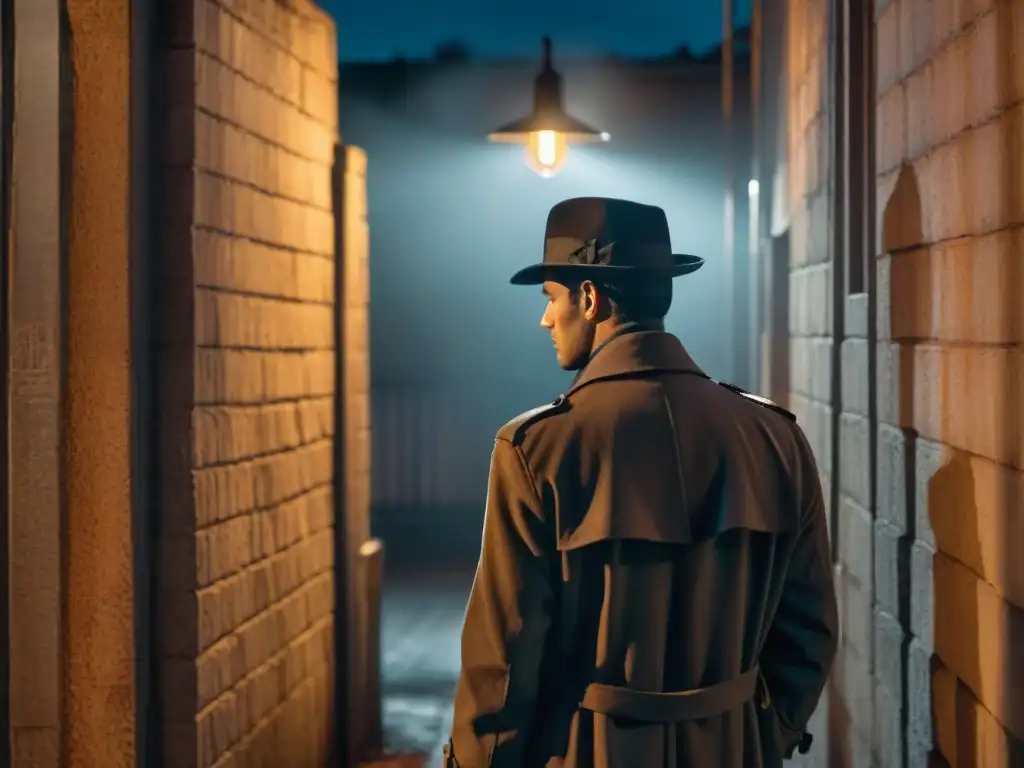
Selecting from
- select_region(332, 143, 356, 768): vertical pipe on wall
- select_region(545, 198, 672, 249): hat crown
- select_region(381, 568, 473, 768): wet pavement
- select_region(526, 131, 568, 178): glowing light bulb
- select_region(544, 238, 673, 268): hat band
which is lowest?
select_region(381, 568, 473, 768): wet pavement

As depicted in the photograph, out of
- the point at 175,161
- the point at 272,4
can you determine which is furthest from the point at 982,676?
the point at 272,4

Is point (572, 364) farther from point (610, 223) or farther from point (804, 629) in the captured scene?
point (804, 629)

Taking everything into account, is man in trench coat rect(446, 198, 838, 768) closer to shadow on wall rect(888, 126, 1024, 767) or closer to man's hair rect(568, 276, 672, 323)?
man's hair rect(568, 276, 672, 323)

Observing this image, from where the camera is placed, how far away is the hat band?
2.88 metres

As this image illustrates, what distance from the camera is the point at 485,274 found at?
14.9 m

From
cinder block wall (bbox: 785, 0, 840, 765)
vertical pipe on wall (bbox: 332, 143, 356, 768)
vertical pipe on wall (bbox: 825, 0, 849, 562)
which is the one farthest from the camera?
vertical pipe on wall (bbox: 332, 143, 356, 768)

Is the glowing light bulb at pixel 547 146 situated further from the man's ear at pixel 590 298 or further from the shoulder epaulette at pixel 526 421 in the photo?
the shoulder epaulette at pixel 526 421

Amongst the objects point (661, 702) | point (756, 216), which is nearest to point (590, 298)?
point (661, 702)

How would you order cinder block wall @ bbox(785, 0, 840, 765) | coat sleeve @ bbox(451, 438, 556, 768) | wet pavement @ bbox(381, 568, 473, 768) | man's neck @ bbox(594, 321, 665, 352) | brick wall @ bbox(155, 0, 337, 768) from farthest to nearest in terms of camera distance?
wet pavement @ bbox(381, 568, 473, 768) < cinder block wall @ bbox(785, 0, 840, 765) < brick wall @ bbox(155, 0, 337, 768) < man's neck @ bbox(594, 321, 665, 352) < coat sleeve @ bbox(451, 438, 556, 768)

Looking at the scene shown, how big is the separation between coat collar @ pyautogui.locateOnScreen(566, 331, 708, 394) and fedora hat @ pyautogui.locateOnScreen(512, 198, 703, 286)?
159 millimetres

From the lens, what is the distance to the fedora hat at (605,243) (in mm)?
2871

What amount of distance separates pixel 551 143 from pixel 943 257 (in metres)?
5.08

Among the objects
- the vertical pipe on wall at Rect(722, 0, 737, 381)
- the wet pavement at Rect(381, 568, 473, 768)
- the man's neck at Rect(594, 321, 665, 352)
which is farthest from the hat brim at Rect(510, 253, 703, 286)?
the vertical pipe on wall at Rect(722, 0, 737, 381)

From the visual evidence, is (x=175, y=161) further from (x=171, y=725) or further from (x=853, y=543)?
(x=853, y=543)
